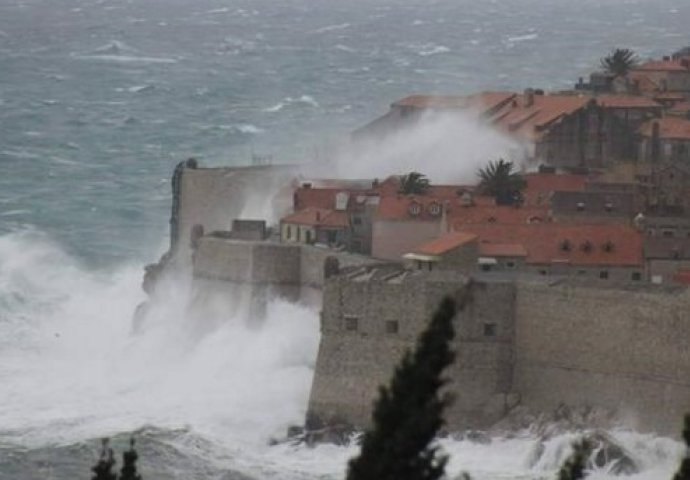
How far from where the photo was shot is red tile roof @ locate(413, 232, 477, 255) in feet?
190

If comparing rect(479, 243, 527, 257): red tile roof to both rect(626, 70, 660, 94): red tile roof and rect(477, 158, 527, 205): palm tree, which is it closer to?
rect(477, 158, 527, 205): palm tree

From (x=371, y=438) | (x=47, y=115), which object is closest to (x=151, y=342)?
(x=371, y=438)

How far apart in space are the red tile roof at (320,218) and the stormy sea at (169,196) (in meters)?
2.62

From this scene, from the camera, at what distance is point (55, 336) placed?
69938mm

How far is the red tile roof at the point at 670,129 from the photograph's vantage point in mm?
72938

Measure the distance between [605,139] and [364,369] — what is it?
18.6 meters

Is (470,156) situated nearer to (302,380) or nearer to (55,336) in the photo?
(55,336)

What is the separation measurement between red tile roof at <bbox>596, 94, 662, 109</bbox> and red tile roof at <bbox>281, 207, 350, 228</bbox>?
11.9 metres

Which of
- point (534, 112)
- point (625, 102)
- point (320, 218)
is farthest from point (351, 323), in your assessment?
point (625, 102)

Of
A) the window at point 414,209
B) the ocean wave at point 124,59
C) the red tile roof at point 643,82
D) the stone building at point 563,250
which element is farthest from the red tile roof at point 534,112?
the ocean wave at point 124,59

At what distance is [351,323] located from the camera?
185 feet

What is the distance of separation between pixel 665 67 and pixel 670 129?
11665 mm

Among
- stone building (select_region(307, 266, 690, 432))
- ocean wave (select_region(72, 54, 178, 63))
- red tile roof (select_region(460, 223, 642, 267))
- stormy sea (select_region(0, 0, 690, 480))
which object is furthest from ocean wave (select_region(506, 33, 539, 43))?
stone building (select_region(307, 266, 690, 432))

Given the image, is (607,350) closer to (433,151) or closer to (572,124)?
(572,124)
